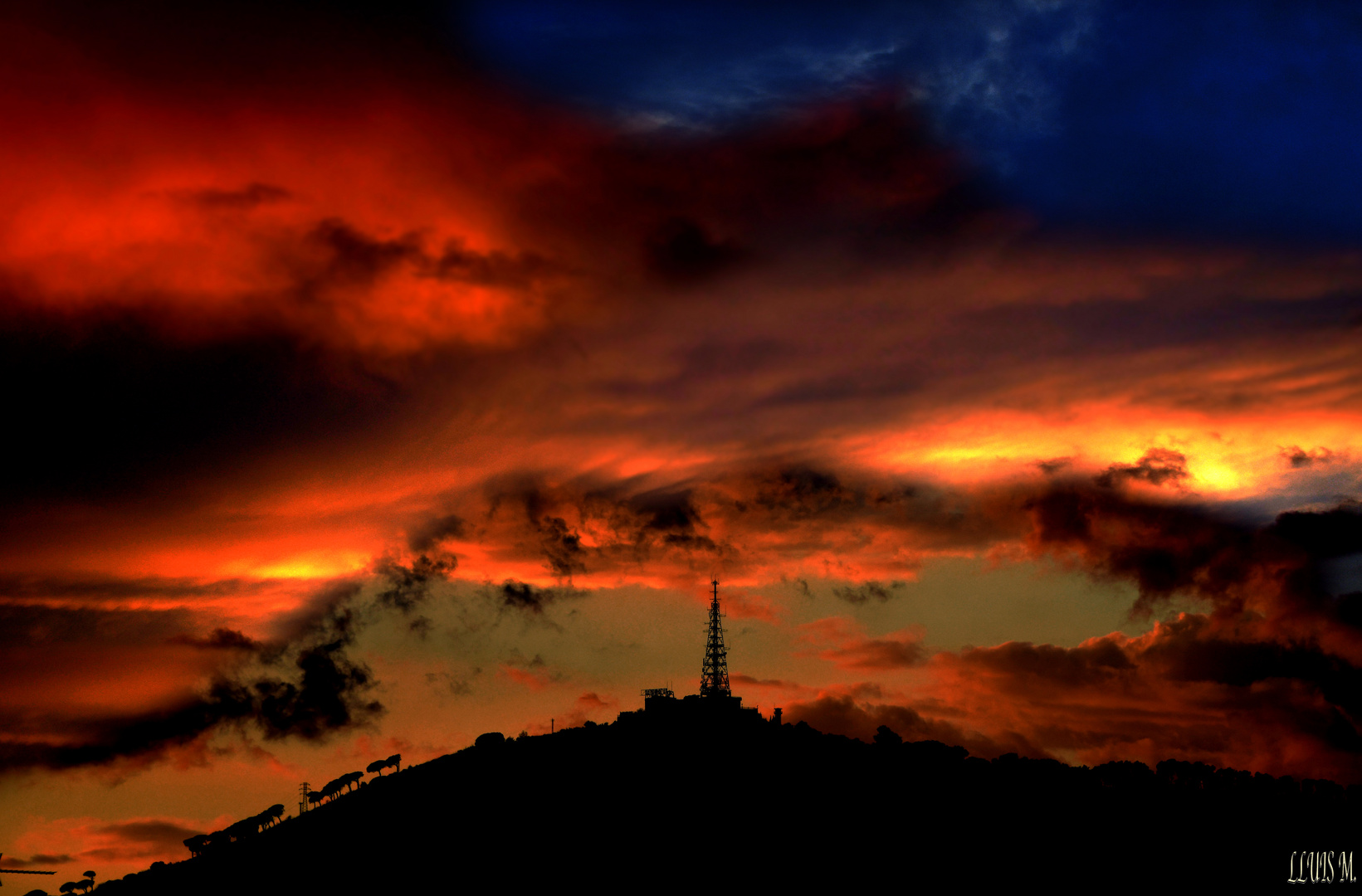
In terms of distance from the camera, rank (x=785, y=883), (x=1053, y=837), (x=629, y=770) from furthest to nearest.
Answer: (x=629, y=770), (x=1053, y=837), (x=785, y=883)

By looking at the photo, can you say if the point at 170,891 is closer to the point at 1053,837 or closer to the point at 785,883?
the point at 785,883

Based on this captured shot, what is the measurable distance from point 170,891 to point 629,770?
7323 centimetres

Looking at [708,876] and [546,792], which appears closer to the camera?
[708,876]

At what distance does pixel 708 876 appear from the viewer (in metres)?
153

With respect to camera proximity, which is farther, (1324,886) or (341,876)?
(1324,886)

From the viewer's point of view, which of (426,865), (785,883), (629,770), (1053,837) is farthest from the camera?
(629,770)

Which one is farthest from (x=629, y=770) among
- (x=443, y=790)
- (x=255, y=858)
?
(x=255, y=858)

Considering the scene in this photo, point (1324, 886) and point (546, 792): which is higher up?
point (546, 792)

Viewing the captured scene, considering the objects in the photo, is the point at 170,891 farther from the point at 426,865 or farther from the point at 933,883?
the point at 933,883

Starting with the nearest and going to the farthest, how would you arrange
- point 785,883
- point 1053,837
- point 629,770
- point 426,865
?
point 785,883 < point 426,865 < point 1053,837 < point 629,770

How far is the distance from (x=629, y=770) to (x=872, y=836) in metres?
43.1

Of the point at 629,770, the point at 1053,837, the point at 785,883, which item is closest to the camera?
the point at 785,883

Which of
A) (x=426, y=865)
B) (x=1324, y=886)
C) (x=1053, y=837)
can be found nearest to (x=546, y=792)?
(x=426, y=865)

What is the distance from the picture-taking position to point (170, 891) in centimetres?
18475
